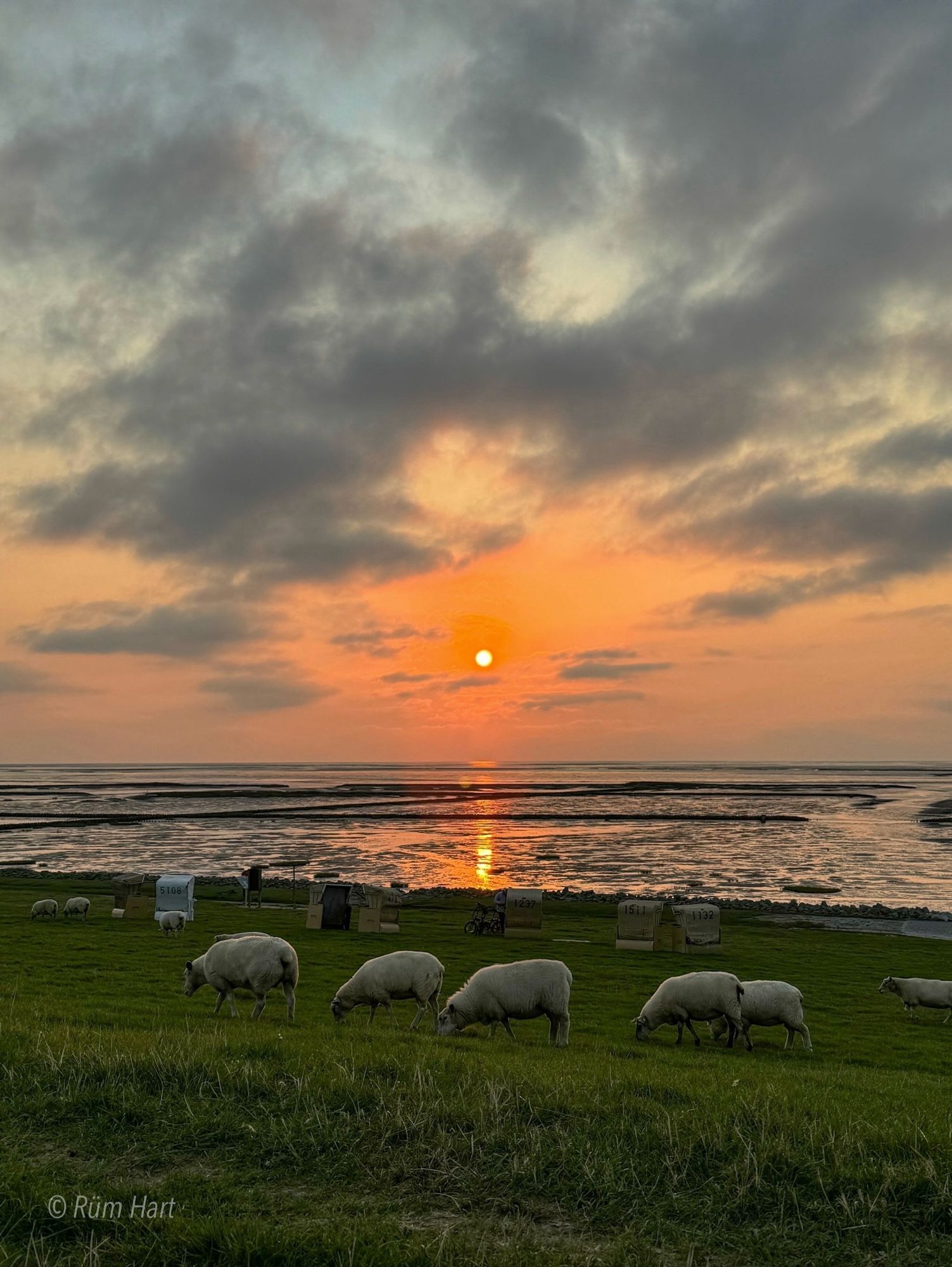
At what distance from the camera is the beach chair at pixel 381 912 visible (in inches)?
1614

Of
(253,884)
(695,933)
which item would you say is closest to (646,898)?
(695,933)

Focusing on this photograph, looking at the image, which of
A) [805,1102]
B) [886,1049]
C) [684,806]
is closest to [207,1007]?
[805,1102]

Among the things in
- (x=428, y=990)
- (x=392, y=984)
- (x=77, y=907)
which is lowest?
(x=77, y=907)

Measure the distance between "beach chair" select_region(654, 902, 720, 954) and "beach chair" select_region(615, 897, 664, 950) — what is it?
49 centimetres

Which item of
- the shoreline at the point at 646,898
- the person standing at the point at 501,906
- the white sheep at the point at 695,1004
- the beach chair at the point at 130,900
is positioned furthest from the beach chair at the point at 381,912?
the white sheep at the point at 695,1004

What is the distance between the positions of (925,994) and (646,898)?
30.1 meters

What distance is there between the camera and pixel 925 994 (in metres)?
25.7

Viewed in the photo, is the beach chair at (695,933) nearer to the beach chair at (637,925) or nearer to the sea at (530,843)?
the beach chair at (637,925)

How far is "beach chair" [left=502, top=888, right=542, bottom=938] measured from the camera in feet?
138

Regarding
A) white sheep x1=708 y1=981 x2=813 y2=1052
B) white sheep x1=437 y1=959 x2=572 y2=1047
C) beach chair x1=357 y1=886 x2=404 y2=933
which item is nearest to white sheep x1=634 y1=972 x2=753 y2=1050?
white sheep x1=708 y1=981 x2=813 y2=1052

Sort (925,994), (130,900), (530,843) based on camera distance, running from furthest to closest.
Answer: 1. (530,843)
2. (130,900)
3. (925,994)

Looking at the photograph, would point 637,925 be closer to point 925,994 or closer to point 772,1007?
point 925,994

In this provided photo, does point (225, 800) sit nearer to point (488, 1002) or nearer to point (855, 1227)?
point (488, 1002)

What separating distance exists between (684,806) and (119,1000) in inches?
5257
